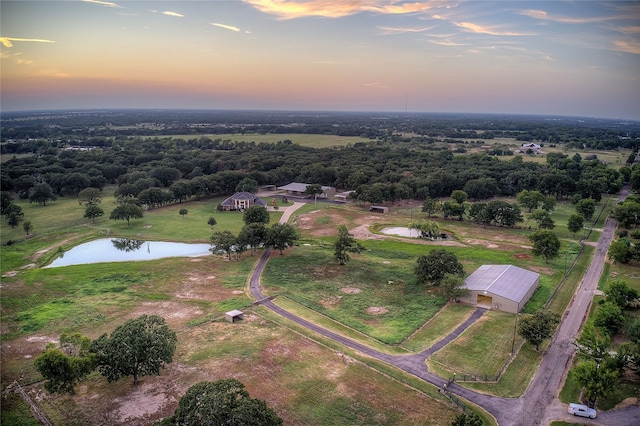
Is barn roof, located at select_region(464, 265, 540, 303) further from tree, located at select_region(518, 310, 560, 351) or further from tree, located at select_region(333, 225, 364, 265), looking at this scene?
tree, located at select_region(333, 225, 364, 265)

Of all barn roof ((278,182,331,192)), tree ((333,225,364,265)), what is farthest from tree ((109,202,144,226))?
tree ((333,225,364,265))

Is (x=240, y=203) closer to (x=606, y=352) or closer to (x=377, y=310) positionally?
(x=377, y=310)

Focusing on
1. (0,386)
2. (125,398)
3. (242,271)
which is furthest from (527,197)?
(0,386)

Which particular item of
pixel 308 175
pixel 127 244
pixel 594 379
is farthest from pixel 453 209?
pixel 127 244

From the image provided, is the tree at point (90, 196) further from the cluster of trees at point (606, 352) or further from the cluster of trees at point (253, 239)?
A: the cluster of trees at point (606, 352)

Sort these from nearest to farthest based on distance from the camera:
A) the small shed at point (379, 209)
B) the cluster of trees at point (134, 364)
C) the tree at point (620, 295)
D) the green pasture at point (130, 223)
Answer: the cluster of trees at point (134, 364) → the tree at point (620, 295) → the green pasture at point (130, 223) → the small shed at point (379, 209)

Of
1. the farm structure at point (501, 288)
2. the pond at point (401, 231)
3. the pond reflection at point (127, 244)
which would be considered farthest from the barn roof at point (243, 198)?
the farm structure at point (501, 288)

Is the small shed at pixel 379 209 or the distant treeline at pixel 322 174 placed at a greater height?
the distant treeline at pixel 322 174
